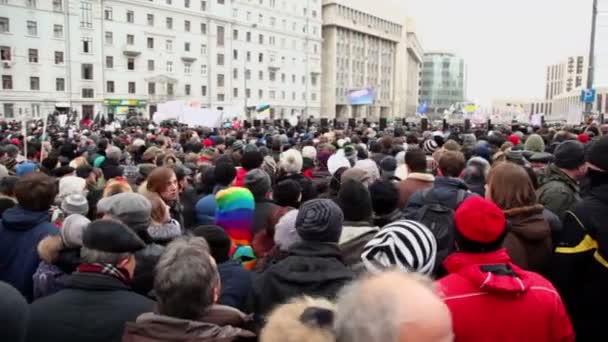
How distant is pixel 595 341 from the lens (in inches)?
120

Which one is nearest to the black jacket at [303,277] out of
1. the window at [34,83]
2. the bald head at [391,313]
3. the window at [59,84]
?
the bald head at [391,313]

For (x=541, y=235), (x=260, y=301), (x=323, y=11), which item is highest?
(x=323, y=11)

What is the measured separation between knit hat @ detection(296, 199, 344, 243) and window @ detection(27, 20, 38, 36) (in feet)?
188

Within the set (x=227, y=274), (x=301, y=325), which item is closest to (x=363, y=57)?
(x=227, y=274)

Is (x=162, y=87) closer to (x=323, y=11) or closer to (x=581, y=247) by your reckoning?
(x=323, y=11)

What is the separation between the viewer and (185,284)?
2.38 meters

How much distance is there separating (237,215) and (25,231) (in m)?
1.70

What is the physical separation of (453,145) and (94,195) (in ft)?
15.5

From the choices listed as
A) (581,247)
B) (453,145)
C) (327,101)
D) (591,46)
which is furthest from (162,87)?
(581,247)

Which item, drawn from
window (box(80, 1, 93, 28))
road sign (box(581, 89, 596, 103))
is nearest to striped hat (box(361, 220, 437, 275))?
road sign (box(581, 89, 596, 103))

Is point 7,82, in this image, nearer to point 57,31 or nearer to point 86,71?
point 57,31

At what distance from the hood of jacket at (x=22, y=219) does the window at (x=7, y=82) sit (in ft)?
174

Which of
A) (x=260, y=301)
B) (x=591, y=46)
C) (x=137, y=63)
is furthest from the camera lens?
(x=137, y=63)

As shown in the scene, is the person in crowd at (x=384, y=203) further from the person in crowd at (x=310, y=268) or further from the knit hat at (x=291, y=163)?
the knit hat at (x=291, y=163)
